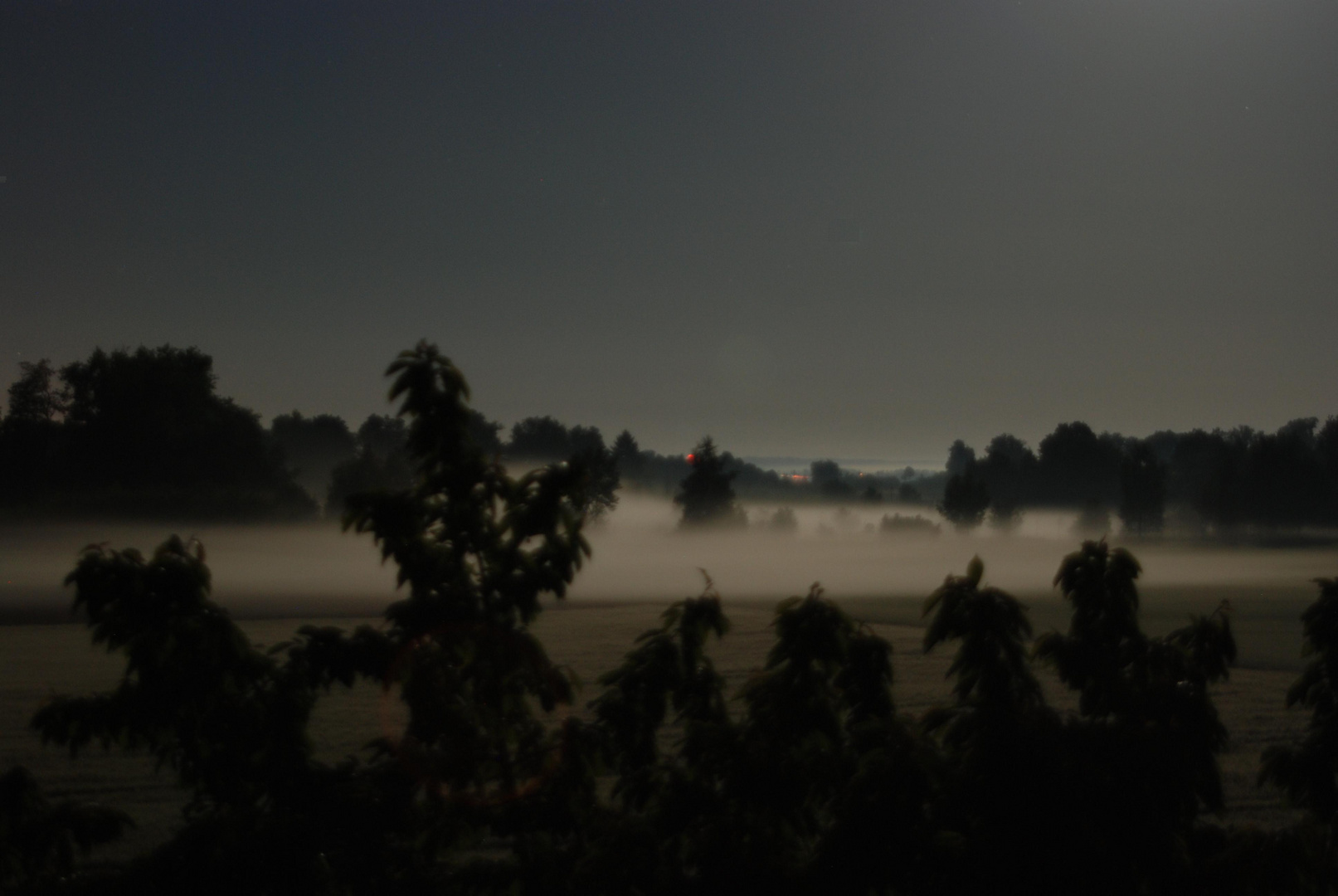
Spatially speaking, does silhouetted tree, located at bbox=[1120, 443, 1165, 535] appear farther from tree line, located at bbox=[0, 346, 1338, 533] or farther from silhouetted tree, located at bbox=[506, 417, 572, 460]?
silhouetted tree, located at bbox=[506, 417, 572, 460]

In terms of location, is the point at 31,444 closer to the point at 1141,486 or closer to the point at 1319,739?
the point at 1319,739

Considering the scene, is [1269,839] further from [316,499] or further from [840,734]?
[316,499]

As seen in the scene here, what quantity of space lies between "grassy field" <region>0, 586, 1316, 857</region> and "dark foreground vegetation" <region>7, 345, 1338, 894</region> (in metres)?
0.35

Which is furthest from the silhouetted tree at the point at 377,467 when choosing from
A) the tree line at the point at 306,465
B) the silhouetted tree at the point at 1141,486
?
the silhouetted tree at the point at 1141,486

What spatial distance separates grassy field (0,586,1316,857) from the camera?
12656 mm

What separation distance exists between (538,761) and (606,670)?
68.1ft

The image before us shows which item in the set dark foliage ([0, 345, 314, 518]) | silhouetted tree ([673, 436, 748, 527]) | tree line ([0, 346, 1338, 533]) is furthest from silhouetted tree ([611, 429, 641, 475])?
silhouetted tree ([673, 436, 748, 527])

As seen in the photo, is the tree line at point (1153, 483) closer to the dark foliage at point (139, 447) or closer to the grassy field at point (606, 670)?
the grassy field at point (606, 670)

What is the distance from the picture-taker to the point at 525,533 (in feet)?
13.6

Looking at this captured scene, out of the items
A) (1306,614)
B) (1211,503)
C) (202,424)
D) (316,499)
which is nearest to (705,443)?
(316,499)

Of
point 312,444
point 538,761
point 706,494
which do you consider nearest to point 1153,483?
point 706,494

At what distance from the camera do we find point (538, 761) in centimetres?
433

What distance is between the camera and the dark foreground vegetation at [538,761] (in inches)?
153

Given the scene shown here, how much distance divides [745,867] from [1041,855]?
3.76 ft
